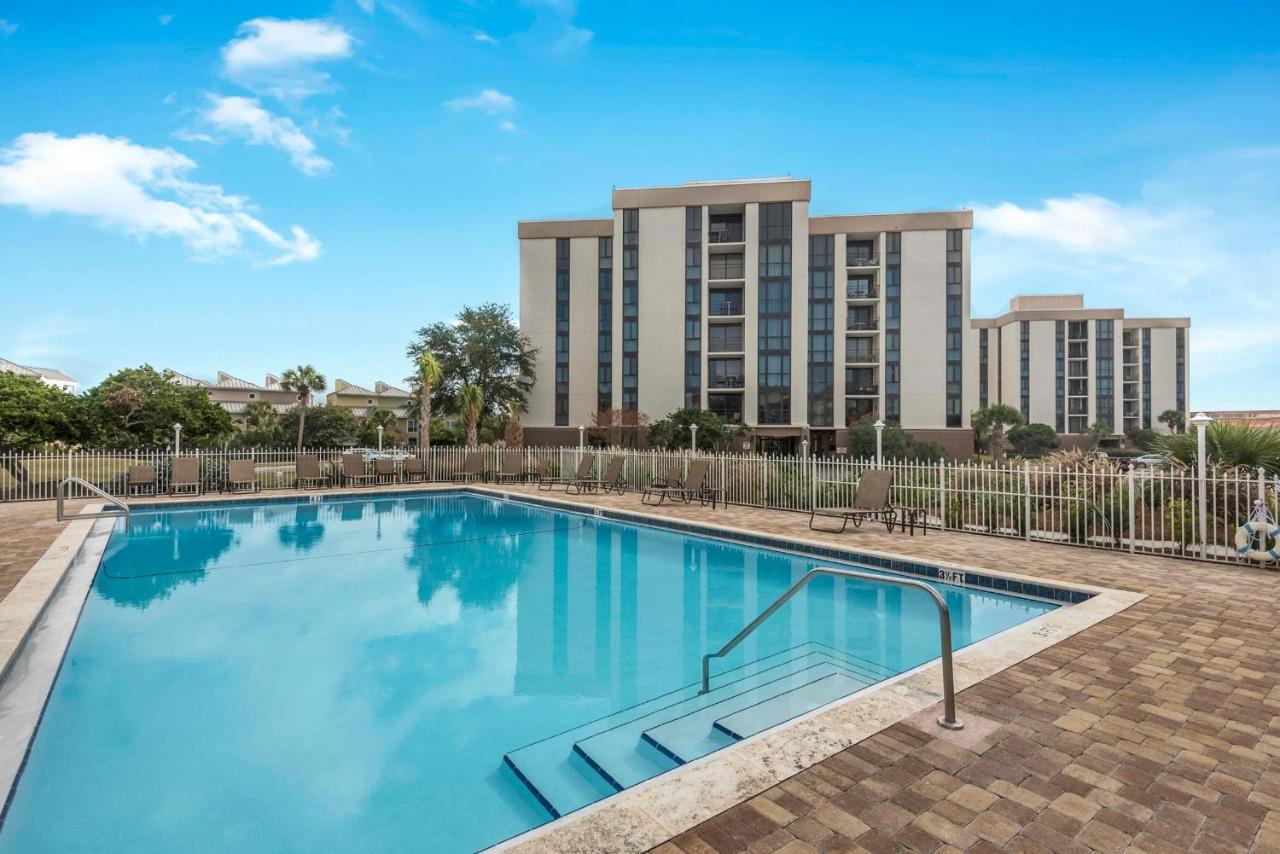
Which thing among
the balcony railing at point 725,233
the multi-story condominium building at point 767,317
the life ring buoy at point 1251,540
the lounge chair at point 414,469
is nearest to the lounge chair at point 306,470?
the lounge chair at point 414,469

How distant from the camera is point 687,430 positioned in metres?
32.9

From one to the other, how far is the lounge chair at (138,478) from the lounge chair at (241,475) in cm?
156

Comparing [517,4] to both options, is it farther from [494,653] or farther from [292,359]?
[292,359]

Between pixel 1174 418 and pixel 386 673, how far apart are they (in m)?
75.8

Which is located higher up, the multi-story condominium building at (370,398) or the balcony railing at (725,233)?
the balcony railing at (725,233)

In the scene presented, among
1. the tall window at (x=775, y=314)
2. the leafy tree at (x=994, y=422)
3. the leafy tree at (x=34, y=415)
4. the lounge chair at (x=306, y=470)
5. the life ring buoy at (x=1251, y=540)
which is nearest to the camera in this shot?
the life ring buoy at (x=1251, y=540)

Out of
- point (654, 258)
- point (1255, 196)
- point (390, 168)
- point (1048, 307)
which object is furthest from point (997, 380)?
point (390, 168)

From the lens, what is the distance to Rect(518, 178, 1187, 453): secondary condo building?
122 feet

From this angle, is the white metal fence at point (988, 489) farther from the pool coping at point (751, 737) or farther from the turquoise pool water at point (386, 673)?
the turquoise pool water at point (386, 673)

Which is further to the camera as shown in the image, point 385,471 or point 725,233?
point 725,233

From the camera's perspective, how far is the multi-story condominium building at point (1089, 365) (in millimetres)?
61062

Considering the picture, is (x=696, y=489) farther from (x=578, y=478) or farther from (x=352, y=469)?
(x=352, y=469)

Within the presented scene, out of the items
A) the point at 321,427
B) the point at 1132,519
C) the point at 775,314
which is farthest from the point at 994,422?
the point at 321,427

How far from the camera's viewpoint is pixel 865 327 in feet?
127
